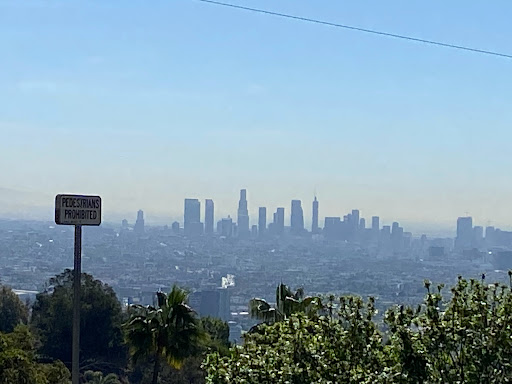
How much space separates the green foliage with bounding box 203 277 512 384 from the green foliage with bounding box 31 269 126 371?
26.6 meters

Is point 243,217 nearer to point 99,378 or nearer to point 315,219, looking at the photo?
point 315,219

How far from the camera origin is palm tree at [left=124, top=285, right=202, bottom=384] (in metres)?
19.7

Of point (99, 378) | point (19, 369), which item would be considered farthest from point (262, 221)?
point (19, 369)

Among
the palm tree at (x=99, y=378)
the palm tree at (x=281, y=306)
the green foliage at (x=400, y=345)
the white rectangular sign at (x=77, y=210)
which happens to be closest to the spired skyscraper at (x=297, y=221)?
the palm tree at (x=99, y=378)

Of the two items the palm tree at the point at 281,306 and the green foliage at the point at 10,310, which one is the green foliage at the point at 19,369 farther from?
the green foliage at the point at 10,310

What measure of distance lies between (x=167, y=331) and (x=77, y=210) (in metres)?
13.1

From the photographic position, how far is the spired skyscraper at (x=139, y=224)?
111 m

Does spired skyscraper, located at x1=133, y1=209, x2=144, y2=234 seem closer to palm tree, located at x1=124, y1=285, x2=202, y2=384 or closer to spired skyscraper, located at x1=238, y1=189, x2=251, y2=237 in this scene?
spired skyscraper, located at x1=238, y1=189, x2=251, y2=237

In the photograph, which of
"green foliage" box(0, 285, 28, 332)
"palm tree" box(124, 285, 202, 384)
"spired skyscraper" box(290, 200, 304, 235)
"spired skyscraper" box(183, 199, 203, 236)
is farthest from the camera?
"spired skyscraper" box(183, 199, 203, 236)

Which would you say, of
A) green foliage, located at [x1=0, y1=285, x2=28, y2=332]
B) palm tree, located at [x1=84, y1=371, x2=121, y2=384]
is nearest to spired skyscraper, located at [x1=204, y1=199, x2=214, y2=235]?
green foliage, located at [x1=0, y1=285, x2=28, y2=332]

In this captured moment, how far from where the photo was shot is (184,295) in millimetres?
20031

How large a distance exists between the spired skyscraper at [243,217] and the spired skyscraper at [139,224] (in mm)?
12853

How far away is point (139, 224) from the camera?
112 m

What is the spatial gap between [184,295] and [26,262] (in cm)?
6211
